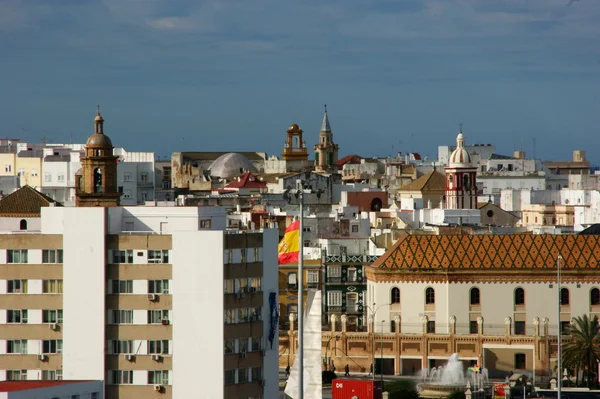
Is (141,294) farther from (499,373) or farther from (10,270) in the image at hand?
(499,373)

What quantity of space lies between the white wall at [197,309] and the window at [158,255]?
0.31m

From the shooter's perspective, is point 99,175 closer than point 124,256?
No

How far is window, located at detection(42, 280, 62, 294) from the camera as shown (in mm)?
72375

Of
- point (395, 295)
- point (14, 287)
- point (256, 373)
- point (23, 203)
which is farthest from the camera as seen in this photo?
point (23, 203)

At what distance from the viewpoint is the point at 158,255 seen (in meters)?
71.8

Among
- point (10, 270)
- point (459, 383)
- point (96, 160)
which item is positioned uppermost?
point (96, 160)

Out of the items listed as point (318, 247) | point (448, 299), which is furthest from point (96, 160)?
point (448, 299)

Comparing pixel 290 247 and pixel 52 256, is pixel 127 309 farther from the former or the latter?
pixel 290 247

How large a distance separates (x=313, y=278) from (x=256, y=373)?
3387 centimetres

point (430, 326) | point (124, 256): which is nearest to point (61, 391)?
point (124, 256)

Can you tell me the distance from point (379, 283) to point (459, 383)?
45.0 ft

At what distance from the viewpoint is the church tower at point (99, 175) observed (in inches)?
4227

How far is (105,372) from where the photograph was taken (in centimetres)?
7125

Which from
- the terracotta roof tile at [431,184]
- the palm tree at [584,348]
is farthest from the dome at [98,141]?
the terracotta roof tile at [431,184]
